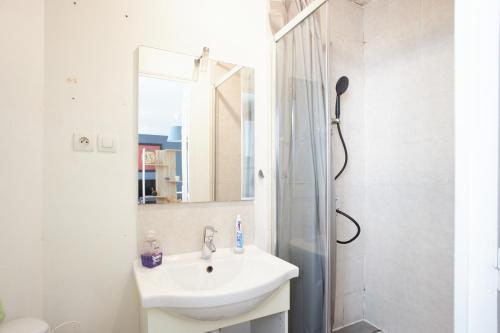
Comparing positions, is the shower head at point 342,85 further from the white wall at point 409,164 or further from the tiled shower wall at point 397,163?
the white wall at point 409,164

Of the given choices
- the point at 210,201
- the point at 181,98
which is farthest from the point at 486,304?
the point at 181,98

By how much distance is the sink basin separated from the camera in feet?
3.19

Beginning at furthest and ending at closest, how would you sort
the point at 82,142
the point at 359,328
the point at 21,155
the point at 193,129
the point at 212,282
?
1. the point at 359,328
2. the point at 193,129
3. the point at 212,282
4. the point at 82,142
5. the point at 21,155

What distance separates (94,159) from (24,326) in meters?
0.67

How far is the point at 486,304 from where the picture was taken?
0.60 meters

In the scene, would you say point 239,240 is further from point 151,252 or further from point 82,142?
point 82,142

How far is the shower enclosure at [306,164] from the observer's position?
1336 millimetres

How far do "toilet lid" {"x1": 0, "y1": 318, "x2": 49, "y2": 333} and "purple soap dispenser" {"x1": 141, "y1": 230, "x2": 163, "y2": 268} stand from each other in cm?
40

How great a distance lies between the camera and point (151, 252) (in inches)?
50.6

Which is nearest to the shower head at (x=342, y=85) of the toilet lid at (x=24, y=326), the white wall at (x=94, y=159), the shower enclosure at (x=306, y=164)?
the shower enclosure at (x=306, y=164)

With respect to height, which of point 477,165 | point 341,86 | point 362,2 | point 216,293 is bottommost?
point 216,293

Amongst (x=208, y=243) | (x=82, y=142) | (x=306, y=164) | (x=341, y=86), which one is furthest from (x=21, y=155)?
(x=341, y=86)

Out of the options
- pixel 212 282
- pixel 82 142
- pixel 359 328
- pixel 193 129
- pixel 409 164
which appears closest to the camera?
pixel 82 142

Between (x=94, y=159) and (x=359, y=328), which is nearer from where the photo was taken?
(x=94, y=159)
